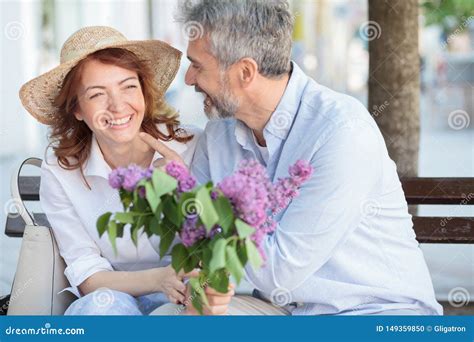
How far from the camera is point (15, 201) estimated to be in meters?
2.83

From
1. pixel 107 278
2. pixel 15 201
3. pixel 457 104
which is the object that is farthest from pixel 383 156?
pixel 457 104

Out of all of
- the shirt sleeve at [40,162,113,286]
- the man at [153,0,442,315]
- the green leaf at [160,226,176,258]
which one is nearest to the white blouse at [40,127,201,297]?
the shirt sleeve at [40,162,113,286]

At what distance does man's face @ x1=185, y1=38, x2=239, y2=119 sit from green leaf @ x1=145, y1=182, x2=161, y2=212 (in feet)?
2.69

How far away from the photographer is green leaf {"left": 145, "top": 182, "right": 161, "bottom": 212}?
194 cm

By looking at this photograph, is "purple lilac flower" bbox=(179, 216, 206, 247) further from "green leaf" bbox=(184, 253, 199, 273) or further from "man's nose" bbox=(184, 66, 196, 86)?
"man's nose" bbox=(184, 66, 196, 86)

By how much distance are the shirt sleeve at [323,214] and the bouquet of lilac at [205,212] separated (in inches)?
14.3

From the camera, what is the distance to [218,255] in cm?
192

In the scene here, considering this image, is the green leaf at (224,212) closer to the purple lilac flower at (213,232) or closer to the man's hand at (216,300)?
the purple lilac flower at (213,232)

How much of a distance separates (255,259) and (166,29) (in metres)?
14.5

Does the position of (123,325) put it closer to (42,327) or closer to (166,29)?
(42,327)

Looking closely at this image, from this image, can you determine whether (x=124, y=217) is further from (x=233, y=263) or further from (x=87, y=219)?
(x=87, y=219)

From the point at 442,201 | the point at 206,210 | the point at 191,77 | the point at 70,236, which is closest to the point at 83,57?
the point at 191,77

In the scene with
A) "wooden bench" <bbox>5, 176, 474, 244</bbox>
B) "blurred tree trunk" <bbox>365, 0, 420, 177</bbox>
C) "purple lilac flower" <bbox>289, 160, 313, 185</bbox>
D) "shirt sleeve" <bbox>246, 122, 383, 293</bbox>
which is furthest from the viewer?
"blurred tree trunk" <bbox>365, 0, 420, 177</bbox>

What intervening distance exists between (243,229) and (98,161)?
1099 mm
